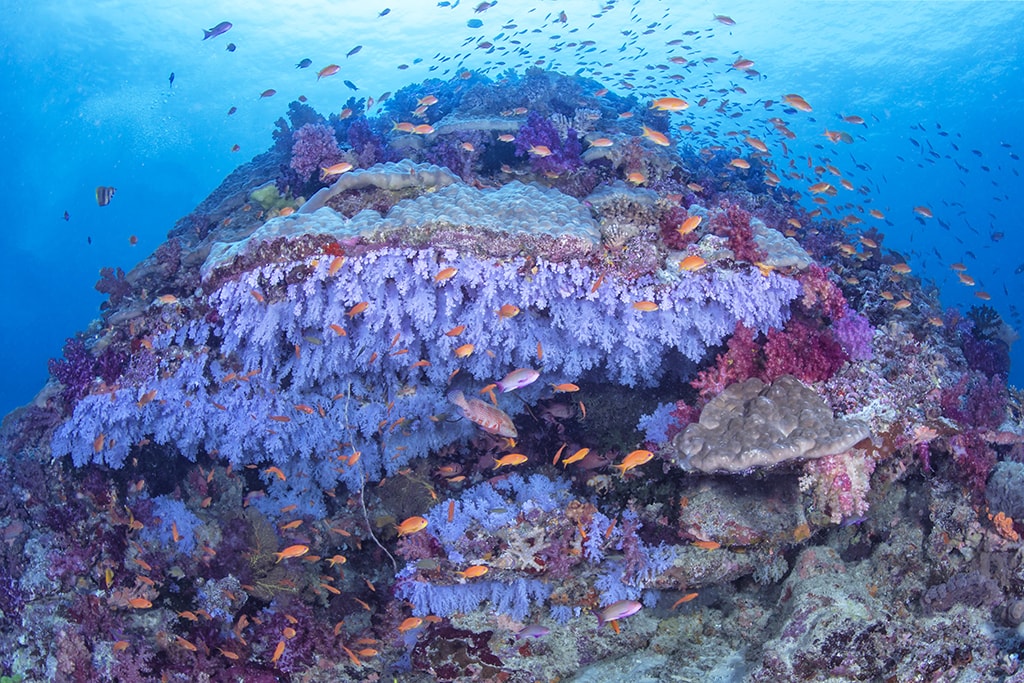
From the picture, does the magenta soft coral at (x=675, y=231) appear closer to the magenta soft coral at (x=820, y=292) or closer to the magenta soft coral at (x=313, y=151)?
the magenta soft coral at (x=820, y=292)

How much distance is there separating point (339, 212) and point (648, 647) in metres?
6.04

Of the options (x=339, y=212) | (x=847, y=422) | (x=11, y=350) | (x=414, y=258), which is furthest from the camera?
(x=11, y=350)

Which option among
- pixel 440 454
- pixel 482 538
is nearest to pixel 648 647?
pixel 482 538

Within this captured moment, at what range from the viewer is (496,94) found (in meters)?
11.8

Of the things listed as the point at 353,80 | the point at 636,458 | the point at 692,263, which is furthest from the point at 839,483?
the point at 353,80

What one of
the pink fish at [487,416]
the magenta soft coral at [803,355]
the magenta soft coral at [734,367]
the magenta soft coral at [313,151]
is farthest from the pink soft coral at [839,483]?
the magenta soft coral at [313,151]

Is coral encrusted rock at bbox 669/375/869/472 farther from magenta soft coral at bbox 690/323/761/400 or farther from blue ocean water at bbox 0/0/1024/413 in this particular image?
blue ocean water at bbox 0/0/1024/413

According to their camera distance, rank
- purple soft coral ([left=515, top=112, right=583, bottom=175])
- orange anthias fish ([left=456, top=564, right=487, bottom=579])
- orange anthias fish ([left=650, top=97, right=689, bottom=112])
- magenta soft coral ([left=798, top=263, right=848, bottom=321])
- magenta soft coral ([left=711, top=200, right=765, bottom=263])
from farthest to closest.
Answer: purple soft coral ([left=515, top=112, right=583, bottom=175]), orange anthias fish ([left=650, top=97, right=689, bottom=112]), magenta soft coral ([left=798, top=263, right=848, bottom=321]), magenta soft coral ([left=711, top=200, right=765, bottom=263]), orange anthias fish ([left=456, top=564, right=487, bottom=579])

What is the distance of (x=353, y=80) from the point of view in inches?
1747

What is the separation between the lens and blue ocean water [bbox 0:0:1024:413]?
32281mm

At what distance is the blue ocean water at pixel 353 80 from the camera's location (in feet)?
106

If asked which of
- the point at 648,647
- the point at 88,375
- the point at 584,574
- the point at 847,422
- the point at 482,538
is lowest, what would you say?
the point at 648,647

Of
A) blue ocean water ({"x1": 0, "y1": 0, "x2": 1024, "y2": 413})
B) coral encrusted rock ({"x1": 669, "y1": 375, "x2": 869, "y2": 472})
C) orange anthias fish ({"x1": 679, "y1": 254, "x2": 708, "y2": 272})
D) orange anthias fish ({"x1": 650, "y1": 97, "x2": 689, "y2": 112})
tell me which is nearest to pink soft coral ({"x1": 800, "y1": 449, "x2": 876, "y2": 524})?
coral encrusted rock ({"x1": 669, "y1": 375, "x2": 869, "y2": 472})

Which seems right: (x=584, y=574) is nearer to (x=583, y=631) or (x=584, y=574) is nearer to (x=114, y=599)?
(x=583, y=631)
